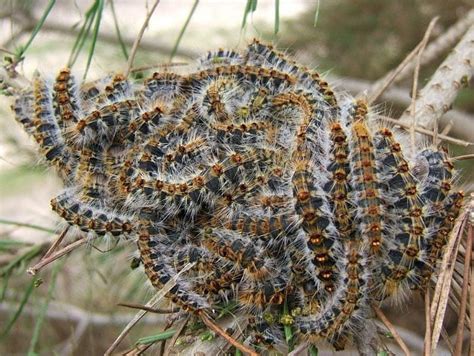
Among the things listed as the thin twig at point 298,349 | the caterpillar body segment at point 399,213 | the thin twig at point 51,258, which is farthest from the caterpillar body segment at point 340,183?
the thin twig at point 51,258

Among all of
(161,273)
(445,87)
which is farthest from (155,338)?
(445,87)

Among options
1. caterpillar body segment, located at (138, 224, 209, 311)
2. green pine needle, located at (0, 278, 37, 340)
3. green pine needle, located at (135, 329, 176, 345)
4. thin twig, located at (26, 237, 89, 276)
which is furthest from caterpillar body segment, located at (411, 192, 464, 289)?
green pine needle, located at (0, 278, 37, 340)

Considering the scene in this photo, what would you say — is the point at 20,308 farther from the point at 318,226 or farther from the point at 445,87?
the point at 445,87

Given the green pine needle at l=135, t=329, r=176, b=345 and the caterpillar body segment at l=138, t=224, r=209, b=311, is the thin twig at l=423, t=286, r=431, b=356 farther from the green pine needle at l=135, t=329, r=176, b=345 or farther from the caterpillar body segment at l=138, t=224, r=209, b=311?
the green pine needle at l=135, t=329, r=176, b=345

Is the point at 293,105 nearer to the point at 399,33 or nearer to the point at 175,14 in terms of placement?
the point at 399,33

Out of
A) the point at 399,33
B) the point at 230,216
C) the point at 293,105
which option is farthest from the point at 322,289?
the point at 399,33

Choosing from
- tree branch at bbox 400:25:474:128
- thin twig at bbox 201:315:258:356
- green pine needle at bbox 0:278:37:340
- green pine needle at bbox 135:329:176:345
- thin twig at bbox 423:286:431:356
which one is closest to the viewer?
thin twig at bbox 423:286:431:356
